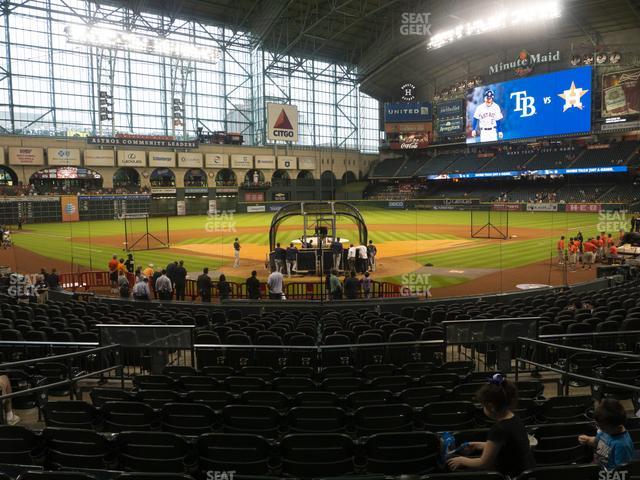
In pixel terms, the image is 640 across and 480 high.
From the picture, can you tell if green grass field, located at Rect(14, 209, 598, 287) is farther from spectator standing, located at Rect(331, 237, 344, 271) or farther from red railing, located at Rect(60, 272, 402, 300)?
spectator standing, located at Rect(331, 237, 344, 271)

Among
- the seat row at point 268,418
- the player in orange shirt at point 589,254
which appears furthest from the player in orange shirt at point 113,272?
the player in orange shirt at point 589,254

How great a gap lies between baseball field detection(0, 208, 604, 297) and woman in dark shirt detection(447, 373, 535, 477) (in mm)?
17520

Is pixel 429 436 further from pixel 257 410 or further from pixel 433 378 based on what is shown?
pixel 433 378

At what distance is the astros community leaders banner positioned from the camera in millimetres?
41594

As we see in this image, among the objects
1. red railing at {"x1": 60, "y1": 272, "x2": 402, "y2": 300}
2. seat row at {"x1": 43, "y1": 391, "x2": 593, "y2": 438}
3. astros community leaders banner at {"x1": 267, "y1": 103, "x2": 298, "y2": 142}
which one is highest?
astros community leaders banner at {"x1": 267, "y1": 103, "x2": 298, "y2": 142}

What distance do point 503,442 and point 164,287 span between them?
17.1 metres

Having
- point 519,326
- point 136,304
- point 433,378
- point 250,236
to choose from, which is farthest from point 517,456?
point 250,236

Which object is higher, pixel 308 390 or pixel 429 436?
pixel 429 436

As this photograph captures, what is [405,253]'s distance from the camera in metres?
32.0

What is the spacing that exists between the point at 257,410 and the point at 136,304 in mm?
13618

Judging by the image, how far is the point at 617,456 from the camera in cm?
407

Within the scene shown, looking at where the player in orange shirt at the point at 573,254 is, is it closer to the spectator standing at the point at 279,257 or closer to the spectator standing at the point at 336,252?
the spectator standing at the point at 336,252

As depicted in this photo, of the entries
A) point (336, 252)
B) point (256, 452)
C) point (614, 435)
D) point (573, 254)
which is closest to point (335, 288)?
point (336, 252)

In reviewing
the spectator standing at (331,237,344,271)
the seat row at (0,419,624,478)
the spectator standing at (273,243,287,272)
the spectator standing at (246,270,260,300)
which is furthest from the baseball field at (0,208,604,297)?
the seat row at (0,419,624,478)
